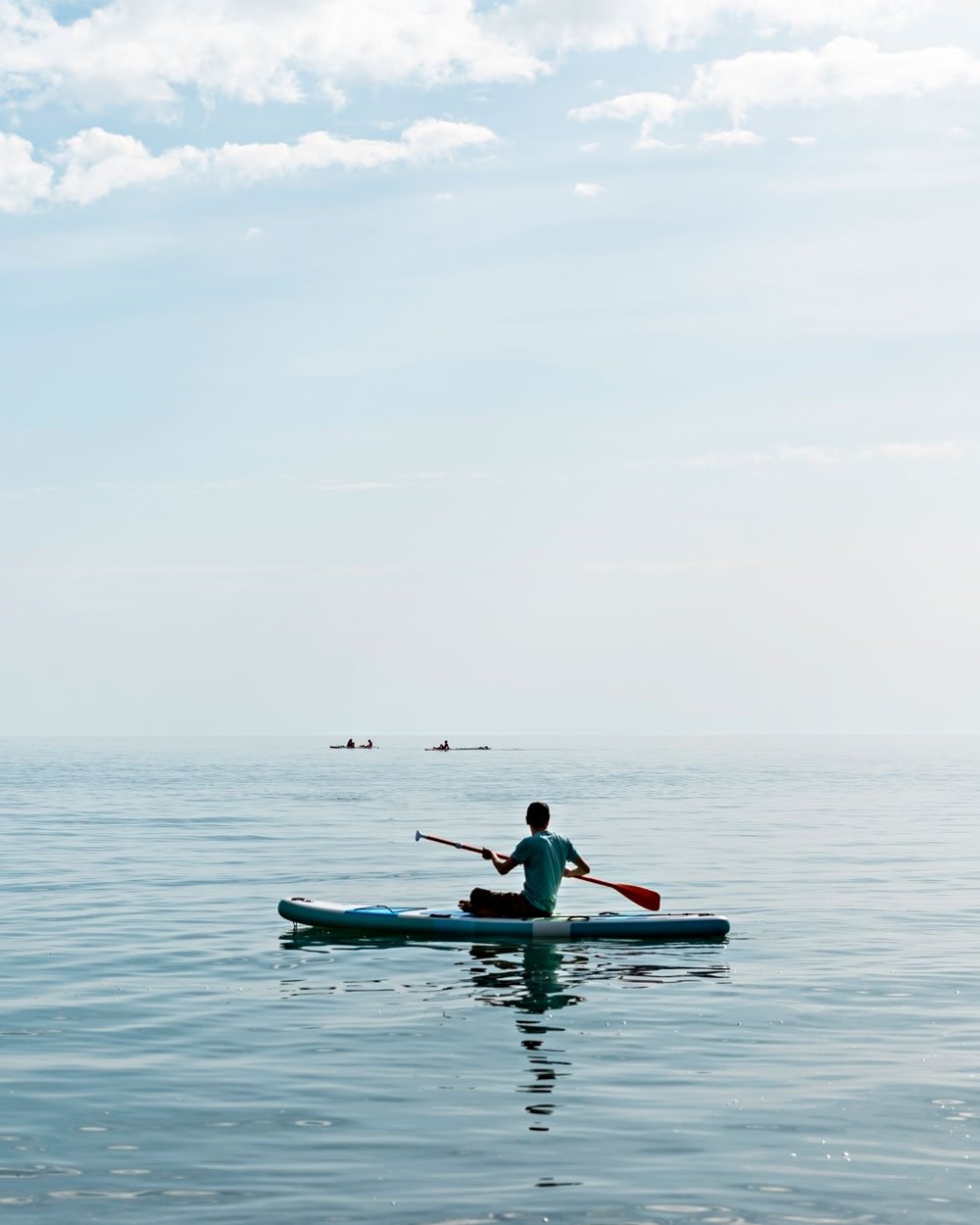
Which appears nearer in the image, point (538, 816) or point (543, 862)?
point (538, 816)

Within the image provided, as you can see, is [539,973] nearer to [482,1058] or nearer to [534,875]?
[534,875]

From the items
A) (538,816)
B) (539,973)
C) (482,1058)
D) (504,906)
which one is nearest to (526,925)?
(504,906)

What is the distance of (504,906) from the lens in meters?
17.8

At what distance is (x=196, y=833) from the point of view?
122 feet

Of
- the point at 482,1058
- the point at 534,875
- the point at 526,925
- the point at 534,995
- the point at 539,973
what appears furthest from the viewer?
the point at 534,875

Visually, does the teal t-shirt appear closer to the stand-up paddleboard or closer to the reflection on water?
the stand-up paddleboard

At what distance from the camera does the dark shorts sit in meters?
17.8

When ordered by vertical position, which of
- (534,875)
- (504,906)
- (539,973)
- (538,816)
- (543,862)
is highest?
(538,816)

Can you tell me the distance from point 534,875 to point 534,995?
132 inches

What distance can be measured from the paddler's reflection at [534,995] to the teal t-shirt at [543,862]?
2.07ft

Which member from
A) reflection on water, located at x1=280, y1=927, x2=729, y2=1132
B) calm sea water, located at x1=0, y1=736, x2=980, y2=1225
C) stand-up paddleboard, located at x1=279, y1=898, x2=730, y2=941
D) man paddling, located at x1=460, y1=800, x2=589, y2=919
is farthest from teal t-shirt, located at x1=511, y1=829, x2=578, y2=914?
calm sea water, located at x1=0, y1=736, x2=980, y2=1225

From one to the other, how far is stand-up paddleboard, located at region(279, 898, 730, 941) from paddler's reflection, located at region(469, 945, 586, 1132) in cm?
19

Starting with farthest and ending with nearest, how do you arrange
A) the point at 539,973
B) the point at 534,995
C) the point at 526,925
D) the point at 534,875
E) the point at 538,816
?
the point at 534,875 < the point at 526,925 < the point at 538,816 < the point at 539,973 < the point at 534,995

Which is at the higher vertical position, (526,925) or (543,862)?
(543,862)
